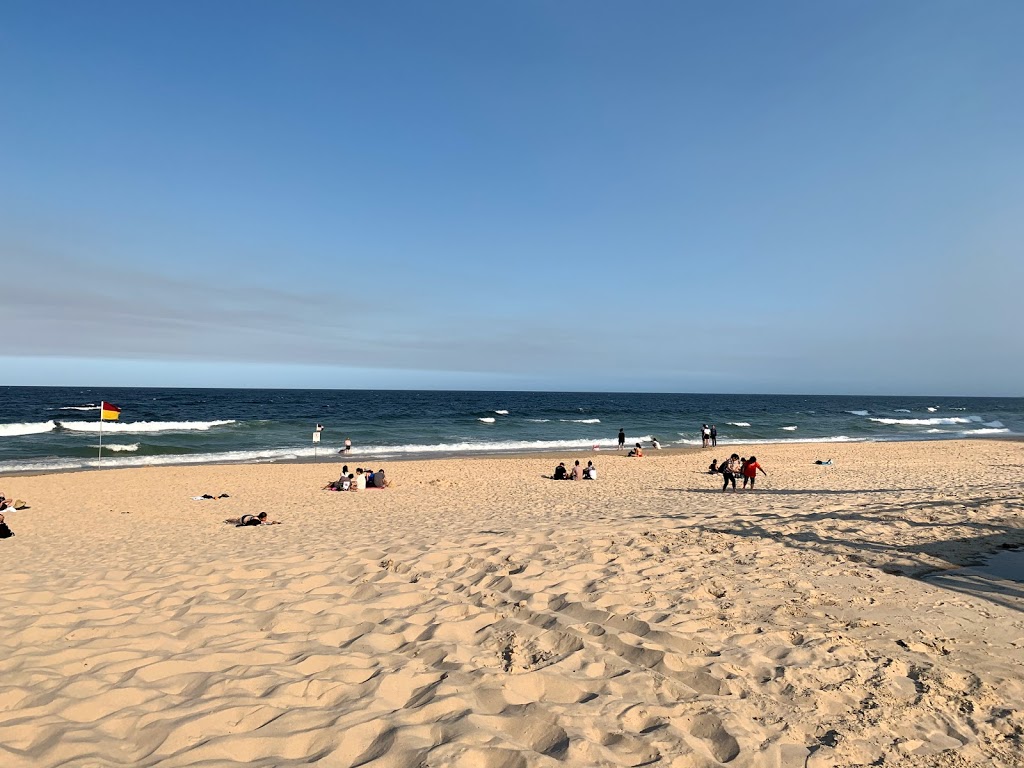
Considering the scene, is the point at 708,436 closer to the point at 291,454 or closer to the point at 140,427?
the point at 291,454

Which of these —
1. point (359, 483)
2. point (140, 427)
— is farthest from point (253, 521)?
point (140, 427)

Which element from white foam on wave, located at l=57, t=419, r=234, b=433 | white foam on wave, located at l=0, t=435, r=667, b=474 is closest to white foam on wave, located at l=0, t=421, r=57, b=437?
white foam on wave, located at l=57, t=419, r=234, b=433

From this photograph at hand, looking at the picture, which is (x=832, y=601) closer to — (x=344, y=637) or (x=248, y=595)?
(x=344, y=637)

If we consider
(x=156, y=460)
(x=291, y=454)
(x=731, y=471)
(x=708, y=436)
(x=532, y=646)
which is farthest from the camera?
(x=708, y=436)

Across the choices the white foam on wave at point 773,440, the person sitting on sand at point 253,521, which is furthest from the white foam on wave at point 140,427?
the white foam on wave at point 773,440

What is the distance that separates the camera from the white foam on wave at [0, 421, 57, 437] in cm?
3688

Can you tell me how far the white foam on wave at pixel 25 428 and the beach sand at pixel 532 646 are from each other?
3647cm

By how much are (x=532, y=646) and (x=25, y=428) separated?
4861cm

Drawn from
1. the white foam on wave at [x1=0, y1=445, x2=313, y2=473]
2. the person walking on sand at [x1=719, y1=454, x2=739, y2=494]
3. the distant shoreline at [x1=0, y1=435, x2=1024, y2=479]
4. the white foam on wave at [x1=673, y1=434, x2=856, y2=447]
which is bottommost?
the white foam on wave at [x1=673, y1=434, x2=856, y2=447]

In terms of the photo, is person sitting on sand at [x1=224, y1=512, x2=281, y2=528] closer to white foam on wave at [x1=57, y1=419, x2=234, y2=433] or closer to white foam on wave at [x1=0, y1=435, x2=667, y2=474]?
white foam on wave at [x1=0, y1=435, x2=667, y2=474]

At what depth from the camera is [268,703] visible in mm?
3590

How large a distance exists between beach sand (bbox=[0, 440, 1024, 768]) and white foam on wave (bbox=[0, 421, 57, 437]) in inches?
1436

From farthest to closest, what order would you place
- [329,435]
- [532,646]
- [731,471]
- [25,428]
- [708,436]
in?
[25,428]
[329,435]
[708,436]
[731,471]
[532,646]

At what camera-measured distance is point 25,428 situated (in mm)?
39094
